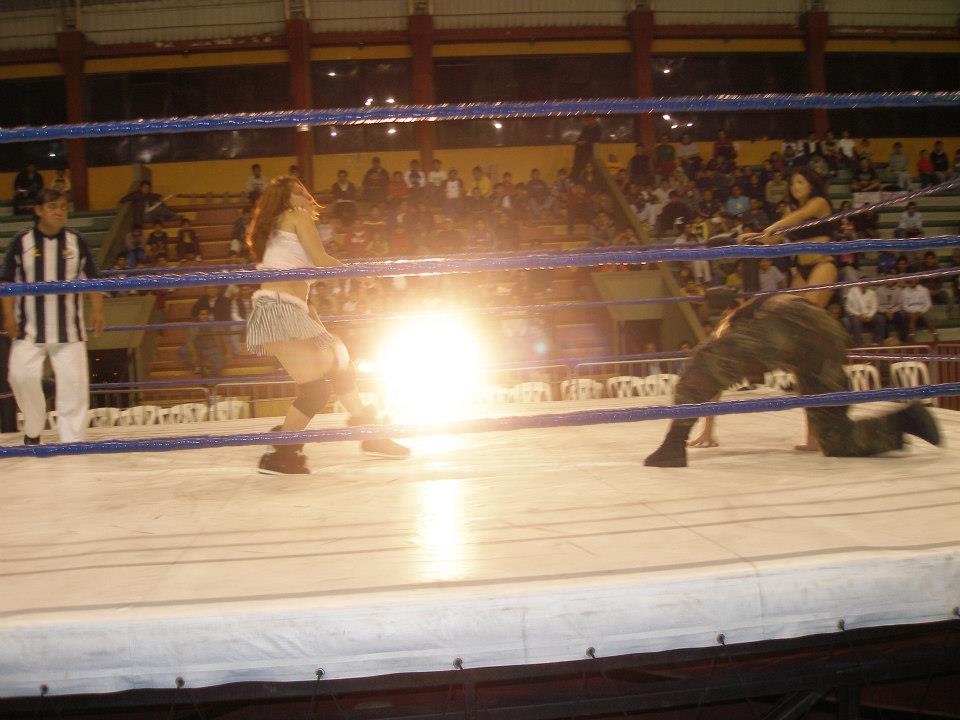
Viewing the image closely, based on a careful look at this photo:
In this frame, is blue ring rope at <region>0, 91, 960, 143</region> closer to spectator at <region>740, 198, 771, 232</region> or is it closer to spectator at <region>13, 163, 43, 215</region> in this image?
spectator at <region>740, 198, 771, 232</region>

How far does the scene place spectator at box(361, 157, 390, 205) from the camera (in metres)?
11.7

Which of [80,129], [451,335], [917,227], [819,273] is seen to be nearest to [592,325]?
[451,335]

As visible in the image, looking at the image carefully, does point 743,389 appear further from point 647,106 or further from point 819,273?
point 647,106

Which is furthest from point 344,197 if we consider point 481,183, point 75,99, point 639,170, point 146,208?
point 75,99

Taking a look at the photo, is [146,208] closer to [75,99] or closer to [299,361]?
[75,99]

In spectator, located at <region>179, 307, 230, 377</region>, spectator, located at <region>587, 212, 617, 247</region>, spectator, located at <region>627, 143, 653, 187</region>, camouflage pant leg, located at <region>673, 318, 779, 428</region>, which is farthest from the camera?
spectator, located at <region>627, 143, 653, 187</region>

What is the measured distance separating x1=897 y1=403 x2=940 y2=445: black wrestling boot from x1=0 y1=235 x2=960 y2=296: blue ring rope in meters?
0.63

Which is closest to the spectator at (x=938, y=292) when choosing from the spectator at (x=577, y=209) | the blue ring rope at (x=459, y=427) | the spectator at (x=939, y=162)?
the spectator at (x=939, y=162)

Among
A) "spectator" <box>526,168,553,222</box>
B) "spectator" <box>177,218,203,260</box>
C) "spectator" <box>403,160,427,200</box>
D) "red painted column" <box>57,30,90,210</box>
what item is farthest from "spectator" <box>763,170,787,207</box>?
"red painted column" <box>57,30,90,210</box>

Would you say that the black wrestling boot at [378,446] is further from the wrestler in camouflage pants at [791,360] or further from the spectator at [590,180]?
the spectator at [590,180]

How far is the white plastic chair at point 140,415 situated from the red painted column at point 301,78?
6.60 meters

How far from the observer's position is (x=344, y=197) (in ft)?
38.0

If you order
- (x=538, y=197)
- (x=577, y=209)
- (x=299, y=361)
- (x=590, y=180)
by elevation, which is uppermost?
(x=590, y=180)

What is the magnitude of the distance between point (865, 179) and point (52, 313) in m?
11.9
